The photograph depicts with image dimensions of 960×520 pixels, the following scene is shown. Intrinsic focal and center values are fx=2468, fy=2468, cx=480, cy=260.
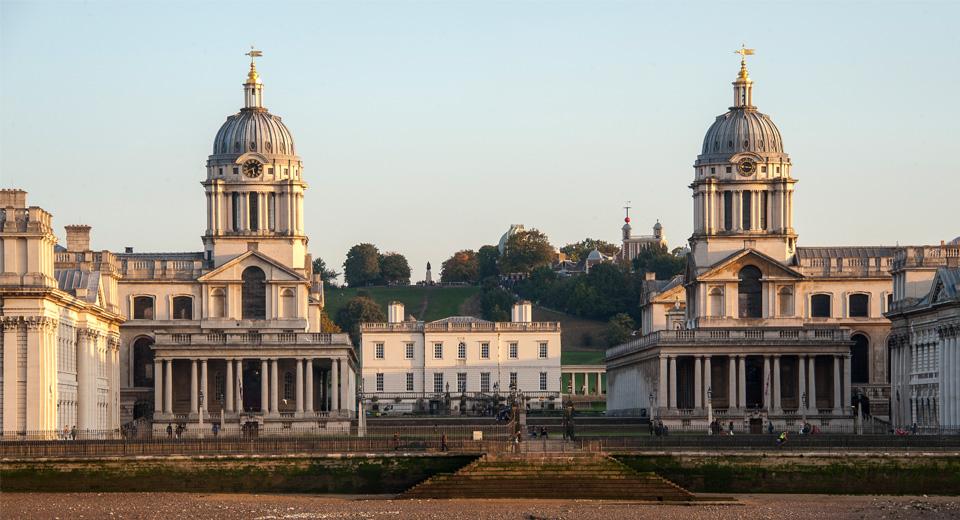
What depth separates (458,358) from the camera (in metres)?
166

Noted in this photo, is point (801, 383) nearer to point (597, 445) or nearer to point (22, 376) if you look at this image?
point (597, 445)

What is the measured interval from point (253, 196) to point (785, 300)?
31189 mm

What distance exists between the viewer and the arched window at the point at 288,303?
464ft

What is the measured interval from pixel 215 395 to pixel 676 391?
84.2 ft

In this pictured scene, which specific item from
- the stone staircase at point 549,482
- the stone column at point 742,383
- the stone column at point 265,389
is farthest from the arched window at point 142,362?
the stone staircase at point 549,482

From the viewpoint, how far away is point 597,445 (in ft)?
330

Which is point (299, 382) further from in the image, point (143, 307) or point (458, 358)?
point (458, 358)

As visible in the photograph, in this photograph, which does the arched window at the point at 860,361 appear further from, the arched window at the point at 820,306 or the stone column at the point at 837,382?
the stone column at the point at 837,382

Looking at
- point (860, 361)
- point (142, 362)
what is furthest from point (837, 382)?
point (142, 362)

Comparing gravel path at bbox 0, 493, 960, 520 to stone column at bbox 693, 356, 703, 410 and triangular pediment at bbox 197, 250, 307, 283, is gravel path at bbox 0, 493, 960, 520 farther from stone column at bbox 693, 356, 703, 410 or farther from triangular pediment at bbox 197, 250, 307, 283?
triangular pediment at bbox 197, 250, 307, 283

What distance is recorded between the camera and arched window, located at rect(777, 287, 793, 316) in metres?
140

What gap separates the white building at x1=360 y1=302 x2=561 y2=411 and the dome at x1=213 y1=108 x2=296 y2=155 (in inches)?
999

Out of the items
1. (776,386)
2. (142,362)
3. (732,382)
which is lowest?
(776,386)

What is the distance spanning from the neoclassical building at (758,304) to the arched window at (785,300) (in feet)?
0.19
